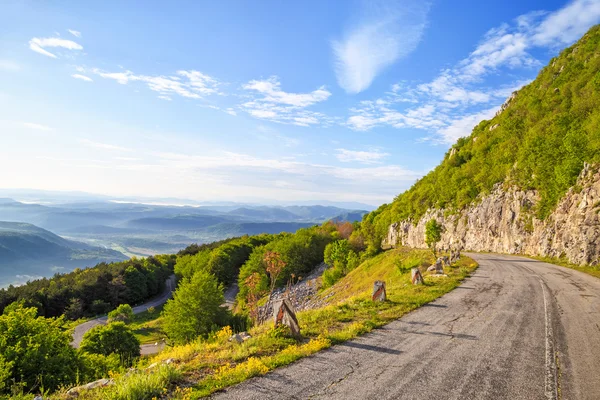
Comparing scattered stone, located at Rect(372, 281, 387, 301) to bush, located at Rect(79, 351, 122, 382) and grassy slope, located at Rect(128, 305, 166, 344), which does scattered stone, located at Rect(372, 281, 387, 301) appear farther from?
grassy slope, located at Rect(128, 305, 166, 344)

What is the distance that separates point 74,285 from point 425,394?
370ft

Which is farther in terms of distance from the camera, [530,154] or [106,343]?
[530,154]

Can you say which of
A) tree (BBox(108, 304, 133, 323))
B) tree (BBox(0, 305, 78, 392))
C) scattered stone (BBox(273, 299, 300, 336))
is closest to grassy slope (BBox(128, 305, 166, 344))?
tree (BBox(108, 304, 133, 323))

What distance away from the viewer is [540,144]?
2020 inches

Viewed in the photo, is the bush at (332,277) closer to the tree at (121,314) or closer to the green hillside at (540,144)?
the green hillside at (540,144)

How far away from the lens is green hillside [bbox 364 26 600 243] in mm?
43375

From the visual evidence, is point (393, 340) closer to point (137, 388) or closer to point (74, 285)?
point (137, 388)

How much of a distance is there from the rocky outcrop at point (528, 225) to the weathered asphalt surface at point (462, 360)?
838 inches

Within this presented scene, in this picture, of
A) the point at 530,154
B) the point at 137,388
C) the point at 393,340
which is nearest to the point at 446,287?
the point at 393,340

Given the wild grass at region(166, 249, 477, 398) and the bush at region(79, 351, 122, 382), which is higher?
the wild grass at region(166, 249, 477, 398)

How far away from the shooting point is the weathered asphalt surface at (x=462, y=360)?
8398 millimetres

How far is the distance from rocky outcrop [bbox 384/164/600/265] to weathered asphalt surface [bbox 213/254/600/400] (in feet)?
69.8

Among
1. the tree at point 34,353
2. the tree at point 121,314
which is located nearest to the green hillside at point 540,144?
the tree at point 34,353

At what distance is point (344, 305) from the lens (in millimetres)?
18859
